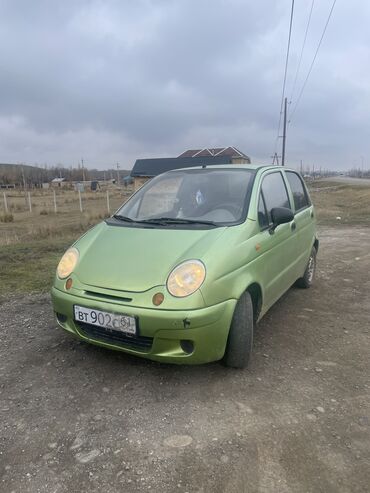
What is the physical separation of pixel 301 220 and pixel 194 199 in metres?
1.56

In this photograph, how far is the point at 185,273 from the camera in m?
2.73

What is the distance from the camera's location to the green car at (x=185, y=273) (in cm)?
263

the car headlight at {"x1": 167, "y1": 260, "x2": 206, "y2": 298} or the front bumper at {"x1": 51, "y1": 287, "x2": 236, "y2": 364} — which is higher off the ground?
the car headlight at {"x1": 167, "y1": 260, "x2": 206, "y2": 298}

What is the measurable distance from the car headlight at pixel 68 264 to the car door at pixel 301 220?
2.45 meters

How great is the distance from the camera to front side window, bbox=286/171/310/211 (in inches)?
185

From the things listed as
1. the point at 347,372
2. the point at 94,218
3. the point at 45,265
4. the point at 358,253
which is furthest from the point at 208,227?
the point at 94,218

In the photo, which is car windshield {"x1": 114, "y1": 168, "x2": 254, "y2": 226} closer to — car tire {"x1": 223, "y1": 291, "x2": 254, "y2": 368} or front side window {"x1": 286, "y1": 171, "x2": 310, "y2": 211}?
car tire {"x1": 223, "y1": 291, "x2": 254, "y2": 368}

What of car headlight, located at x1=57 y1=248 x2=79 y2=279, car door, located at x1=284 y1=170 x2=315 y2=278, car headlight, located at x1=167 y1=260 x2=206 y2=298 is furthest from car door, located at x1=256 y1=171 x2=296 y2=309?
car headlight, located at x1=57 y1=248 x2=79 y2=279

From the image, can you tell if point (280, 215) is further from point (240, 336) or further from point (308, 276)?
point (308, 276)

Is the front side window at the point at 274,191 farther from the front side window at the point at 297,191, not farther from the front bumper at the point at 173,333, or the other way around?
the front bumper at the point at 173,333

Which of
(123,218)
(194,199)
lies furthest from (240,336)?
(123,218)

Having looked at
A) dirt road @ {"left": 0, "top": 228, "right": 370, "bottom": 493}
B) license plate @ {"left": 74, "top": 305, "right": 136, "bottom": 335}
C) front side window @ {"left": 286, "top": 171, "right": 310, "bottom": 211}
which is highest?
front side window @ {"left": 286, "top": 171, "right": 310, "bottom": 211}

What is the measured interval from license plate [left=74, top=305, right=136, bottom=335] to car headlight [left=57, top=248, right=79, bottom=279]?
15.4 inches

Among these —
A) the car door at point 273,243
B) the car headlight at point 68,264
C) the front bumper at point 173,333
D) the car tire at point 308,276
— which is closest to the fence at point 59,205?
the car tire at point 308,276
